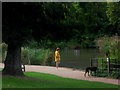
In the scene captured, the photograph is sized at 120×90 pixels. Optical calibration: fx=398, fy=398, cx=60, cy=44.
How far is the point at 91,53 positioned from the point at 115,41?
972 inches

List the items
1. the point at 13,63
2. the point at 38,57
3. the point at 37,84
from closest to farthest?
the point at 37,84
the point at 13,63
the point at 38,57

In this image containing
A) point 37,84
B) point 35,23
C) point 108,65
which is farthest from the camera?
point 108,65

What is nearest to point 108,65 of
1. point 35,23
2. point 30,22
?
point 35,23

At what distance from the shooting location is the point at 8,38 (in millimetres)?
17516

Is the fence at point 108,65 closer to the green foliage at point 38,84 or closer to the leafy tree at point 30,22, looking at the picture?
the green foliage at point 38,84

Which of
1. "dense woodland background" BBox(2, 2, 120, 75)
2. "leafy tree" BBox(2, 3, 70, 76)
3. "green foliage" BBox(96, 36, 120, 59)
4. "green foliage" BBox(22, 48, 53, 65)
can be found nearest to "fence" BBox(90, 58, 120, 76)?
"green foliage" BBox(96, 36, 120, 59)

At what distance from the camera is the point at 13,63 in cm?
1972

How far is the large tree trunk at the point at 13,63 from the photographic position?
19.5 metres

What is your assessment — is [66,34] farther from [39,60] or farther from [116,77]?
[39,60]

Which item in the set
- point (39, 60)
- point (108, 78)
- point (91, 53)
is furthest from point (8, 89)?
point (91, 53)

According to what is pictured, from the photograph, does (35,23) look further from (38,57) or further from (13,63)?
(38,57)

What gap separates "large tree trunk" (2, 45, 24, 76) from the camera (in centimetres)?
1953

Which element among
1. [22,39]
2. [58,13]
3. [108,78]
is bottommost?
[108,78]

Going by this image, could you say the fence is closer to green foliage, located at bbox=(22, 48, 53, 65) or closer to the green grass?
the green grass
